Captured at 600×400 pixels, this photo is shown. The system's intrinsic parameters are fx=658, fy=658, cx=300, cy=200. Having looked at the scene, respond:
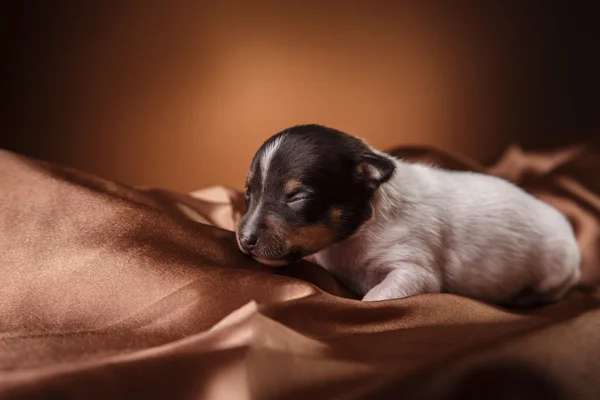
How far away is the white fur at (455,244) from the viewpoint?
1.40 meters

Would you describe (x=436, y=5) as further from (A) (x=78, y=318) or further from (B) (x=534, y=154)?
(A) (x=78, y=318)

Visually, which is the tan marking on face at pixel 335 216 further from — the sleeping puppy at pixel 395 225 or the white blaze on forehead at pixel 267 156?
the white blaze on forehead at pixel 267 156

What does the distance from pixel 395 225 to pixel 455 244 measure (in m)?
0.17

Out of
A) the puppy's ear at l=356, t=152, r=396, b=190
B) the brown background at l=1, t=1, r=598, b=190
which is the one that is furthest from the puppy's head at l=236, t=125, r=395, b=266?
the brown background at l=1, t=1, r=598, b=190

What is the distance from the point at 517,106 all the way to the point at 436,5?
563mm

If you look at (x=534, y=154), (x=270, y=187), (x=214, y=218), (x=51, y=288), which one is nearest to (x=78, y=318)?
(x=51, y=288)

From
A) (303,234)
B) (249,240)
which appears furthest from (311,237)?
(249,240)

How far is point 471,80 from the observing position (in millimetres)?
2689

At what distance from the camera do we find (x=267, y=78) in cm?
239

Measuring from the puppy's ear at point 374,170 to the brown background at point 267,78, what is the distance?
115 cm

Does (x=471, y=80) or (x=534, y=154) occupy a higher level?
(x=471, y=80)

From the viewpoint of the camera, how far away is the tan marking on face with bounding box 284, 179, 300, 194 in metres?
1.25

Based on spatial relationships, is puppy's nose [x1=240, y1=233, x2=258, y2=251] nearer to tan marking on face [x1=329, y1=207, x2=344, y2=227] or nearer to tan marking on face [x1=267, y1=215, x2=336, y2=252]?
tan marking on face [x1=267, y1=215, x2=336, y2=252]

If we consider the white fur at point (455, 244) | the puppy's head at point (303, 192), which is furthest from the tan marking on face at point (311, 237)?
the white fur at point (455, 244)
